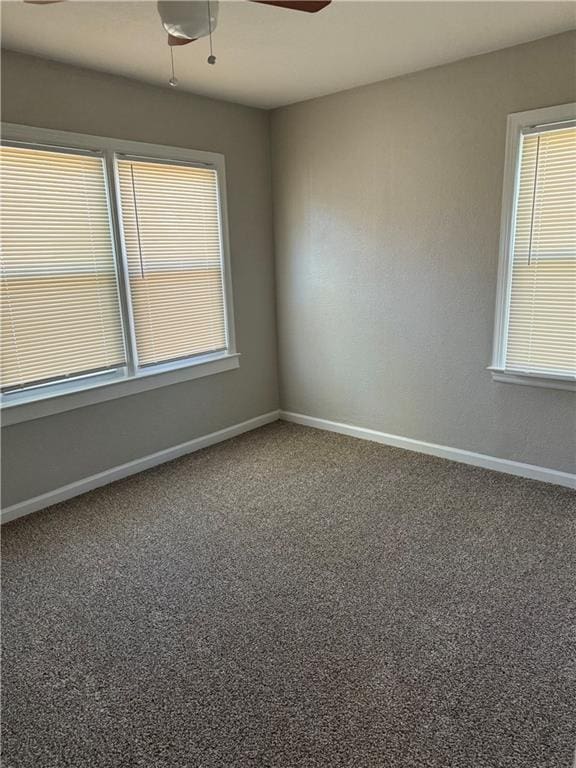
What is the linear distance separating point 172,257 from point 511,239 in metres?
2.25

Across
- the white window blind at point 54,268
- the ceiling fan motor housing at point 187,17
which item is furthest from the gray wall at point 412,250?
the ceiling fan motor housing at point 187,17

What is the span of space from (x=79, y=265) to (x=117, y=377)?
76 centimetres

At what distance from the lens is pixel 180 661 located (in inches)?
75.7

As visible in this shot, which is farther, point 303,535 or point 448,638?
point 303,535

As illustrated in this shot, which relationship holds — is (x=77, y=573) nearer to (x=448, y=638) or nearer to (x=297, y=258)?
(x=448, y=638)

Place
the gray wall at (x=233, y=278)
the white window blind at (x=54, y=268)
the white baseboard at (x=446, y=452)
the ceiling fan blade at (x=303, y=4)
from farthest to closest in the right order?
the white baseboard at (x=446, y=452) → the gray wall at (x=233, y=278) → the white window blind at (x=54, y=268) → the ceiling fan blade at (x=303, y=4)

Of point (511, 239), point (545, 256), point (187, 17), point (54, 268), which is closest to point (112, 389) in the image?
point (54, 268)

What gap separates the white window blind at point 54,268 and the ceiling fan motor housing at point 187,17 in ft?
4.73

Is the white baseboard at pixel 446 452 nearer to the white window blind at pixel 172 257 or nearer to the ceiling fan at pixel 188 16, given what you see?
the white window blind at pixel 172 257

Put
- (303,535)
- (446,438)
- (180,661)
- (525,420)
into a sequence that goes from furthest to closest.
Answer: (446,438) → (525,420) → (303,535) → (180,661)

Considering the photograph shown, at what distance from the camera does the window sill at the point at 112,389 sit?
2.91 metres

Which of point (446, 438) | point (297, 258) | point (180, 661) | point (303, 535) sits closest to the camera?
point (180, 661)

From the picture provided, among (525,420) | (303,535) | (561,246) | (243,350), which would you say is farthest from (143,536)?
(561,246)

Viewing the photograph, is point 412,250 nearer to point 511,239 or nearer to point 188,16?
point 511,239
